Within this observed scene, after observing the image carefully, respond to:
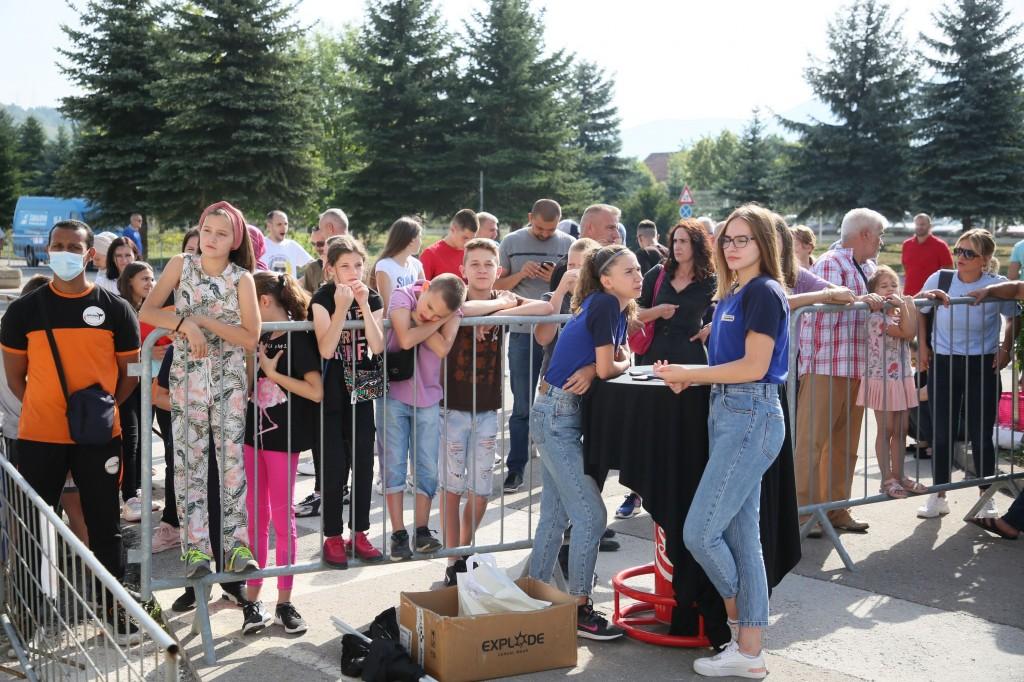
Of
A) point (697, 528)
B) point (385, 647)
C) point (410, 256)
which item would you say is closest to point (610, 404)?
point (697, 528)

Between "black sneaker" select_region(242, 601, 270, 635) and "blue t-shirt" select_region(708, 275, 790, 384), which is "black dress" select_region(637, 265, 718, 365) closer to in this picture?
"blue t-shirt" select_region(708, 275, 790, 384)

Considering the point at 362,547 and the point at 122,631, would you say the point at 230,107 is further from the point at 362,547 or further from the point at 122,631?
the point at 122,631

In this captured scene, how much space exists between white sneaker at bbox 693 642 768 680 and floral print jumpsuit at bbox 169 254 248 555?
7.40 feet

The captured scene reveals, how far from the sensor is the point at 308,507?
7328mm

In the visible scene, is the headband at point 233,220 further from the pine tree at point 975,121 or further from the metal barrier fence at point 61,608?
the pine tree at point 975,121

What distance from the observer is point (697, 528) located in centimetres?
463

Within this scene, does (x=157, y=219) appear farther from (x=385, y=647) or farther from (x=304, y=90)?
(x=385, y=647)

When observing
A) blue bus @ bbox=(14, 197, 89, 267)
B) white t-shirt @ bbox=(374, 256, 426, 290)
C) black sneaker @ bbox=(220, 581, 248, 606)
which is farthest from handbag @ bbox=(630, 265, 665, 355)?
blue bus @ bbox=(14, 197, 89, 267)

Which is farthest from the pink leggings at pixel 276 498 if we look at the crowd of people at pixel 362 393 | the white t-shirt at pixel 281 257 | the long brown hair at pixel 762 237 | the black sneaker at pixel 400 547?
the white t-shirt at pixel 281 257

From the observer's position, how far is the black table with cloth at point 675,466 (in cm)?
489

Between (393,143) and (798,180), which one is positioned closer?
(393,143)

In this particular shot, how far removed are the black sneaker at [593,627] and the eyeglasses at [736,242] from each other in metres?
1.85

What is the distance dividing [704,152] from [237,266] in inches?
3794

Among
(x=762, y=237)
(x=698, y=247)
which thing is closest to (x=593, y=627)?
(x=762, y=237)
